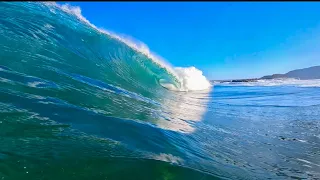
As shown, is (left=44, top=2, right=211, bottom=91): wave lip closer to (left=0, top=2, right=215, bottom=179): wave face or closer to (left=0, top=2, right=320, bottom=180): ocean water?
(left=0, top=2, right=215, bottom=179): wave face

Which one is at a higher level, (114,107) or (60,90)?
(60,90)

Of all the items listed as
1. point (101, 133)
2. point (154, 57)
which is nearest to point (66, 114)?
point (101, 133)

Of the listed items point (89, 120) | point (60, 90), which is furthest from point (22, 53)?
point (89, 120)

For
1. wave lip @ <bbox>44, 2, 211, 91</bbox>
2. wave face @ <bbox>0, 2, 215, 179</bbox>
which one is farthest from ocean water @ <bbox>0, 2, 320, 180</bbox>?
wave lip @ <bbox>44, 2, 211, 91</bbox>

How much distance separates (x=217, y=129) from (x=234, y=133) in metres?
0.41

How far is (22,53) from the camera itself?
7906mm

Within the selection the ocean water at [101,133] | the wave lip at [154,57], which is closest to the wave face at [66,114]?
the ocean water at [101,133]

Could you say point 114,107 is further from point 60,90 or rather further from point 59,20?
point 59,20

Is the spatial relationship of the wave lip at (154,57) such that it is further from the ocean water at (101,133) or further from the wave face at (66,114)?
the ocean water at (101,133)

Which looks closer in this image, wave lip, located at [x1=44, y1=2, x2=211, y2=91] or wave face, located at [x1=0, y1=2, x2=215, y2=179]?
wave face, located at [x1=0, y1=2, x2=215, y2=179]

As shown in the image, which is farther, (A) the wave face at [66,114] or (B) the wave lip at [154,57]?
(B) the wave lip at [154,57]

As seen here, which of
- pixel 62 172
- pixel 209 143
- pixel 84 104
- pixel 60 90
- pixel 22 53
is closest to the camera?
pixel 62 172

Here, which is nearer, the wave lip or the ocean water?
the ocean water

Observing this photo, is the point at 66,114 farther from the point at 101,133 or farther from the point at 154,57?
the point at 154,57
